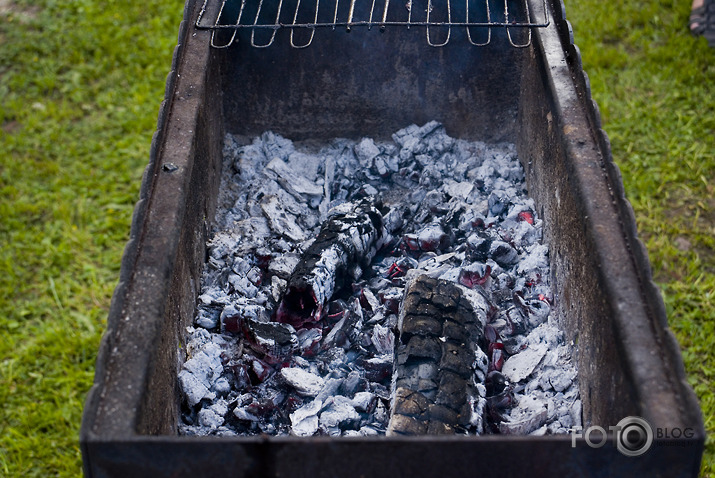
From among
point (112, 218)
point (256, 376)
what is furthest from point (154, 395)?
point (112, 218)

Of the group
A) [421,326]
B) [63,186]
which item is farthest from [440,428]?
[63,186]

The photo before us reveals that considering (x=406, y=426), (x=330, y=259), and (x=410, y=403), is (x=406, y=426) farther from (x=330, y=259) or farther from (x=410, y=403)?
(x=330, y=259)

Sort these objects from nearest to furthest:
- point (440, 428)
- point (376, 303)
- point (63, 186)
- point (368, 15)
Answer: point (440, 428) < point (376, 303) < point (368, 15) < point (63, 186)

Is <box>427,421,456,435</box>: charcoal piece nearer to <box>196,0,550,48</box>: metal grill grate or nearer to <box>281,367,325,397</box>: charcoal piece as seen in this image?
<box>281,367,325,397</box>: charcoal piece

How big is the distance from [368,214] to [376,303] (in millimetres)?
495

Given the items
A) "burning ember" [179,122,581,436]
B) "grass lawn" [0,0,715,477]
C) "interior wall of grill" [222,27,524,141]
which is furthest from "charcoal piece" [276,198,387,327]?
"grass lawn" [0,0,715,477]

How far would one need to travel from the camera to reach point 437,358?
7.68 ft

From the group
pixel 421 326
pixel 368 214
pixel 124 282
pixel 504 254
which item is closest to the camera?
pixel 124 282

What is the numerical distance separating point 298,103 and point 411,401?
2.07m

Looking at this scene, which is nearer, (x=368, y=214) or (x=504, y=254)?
(x=504, y=254)

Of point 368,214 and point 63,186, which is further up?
point 63,186

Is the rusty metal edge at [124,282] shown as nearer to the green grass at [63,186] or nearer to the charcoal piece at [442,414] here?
the charcoal piece at [442,414]

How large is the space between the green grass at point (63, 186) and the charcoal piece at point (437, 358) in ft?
6.39

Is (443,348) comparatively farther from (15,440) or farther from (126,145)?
(126,145)
